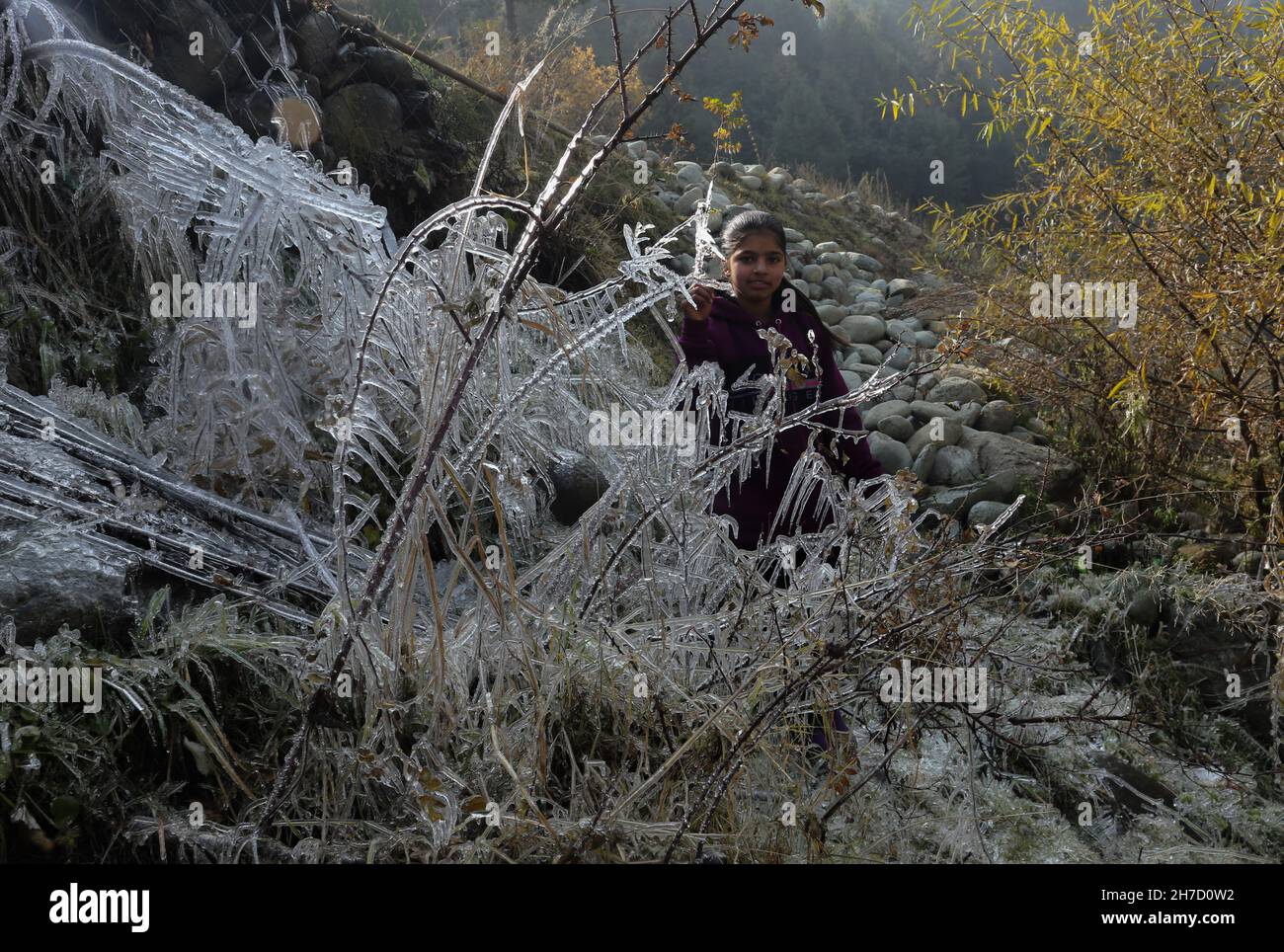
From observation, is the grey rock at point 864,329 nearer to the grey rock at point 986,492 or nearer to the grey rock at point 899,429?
the grey rock at point 899,429

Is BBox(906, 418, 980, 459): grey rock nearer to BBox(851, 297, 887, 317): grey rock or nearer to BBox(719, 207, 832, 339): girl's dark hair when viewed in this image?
BBox(851, 297, 887, 317): grey rock

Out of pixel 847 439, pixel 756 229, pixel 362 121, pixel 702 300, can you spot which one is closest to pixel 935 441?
pixel 847 439

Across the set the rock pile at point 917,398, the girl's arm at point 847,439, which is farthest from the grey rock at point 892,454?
the girl's arm at point 847,439

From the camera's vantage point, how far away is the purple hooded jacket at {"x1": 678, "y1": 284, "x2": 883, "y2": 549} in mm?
2639

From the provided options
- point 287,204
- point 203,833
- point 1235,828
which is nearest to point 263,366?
point 287,204

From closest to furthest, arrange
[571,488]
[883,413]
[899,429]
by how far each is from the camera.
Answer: [571,488] < [899,429] < [883,413]

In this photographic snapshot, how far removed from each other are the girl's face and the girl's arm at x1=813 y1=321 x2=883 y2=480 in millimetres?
188

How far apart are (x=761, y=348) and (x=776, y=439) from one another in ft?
0.89

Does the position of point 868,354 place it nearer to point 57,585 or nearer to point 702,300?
point 702,300

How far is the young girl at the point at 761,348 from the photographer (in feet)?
8.68

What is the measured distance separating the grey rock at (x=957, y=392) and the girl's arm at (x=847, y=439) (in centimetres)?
286

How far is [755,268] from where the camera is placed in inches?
108
